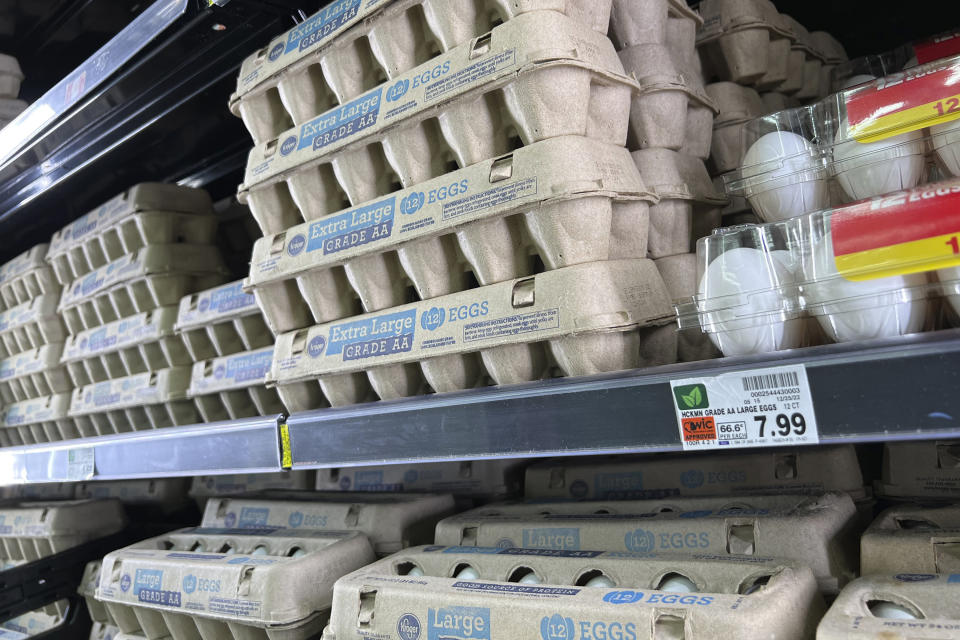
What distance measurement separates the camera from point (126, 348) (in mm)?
2336

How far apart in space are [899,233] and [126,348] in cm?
211

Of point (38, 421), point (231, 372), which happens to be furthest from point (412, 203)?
point (38, 421)

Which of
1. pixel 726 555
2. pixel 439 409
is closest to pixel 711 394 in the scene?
pixel 726 555

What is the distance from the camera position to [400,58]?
4.69 ft

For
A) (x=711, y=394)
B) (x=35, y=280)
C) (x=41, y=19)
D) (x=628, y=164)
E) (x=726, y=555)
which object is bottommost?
(x=726, y=555)

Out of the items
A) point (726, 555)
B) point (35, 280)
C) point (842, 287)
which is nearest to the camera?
point (842, 287)

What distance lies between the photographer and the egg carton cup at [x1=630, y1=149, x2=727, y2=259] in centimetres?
144

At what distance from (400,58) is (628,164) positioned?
46 centimetres

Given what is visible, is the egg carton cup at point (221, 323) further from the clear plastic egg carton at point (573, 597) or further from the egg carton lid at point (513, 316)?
the clear plastic egg carton at point (573, 597)

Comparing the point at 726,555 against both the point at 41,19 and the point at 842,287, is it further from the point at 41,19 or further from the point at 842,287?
the point at 41,19

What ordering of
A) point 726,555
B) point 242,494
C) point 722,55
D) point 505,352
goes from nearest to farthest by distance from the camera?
point 726,555, point 505,352, point 722,55, point 242,494

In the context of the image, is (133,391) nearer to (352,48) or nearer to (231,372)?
(231,372)

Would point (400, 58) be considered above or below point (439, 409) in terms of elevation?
above

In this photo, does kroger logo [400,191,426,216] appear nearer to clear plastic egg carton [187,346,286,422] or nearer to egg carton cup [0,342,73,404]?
clear plastic egg carton [187,346,286,422]
